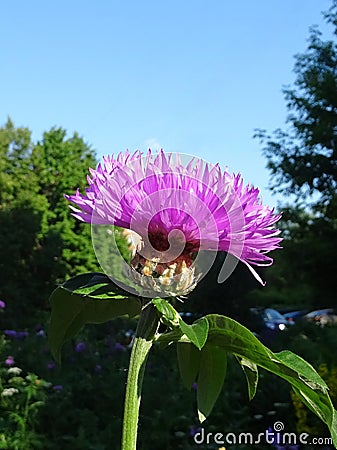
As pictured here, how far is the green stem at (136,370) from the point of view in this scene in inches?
28.1

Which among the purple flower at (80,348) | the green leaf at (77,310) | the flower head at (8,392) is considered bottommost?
the green leaf at (77,310)

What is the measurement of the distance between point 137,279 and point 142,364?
10cm

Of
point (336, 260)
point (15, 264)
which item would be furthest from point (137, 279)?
point (336, 260)

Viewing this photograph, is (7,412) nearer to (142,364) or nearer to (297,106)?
(142,364)

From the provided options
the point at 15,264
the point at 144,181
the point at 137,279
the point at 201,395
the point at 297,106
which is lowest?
the point at 201,395

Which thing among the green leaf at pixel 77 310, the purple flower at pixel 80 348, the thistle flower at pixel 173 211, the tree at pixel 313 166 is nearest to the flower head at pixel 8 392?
the purple flower at pixel 80 348

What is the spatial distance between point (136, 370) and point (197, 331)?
0.11 meters

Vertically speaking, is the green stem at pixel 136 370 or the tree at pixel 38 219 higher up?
the tree at pixel 38 219

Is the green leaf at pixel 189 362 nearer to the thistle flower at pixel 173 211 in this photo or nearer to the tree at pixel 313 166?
the thistle flower at pixel 173 211

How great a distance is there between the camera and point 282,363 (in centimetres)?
67

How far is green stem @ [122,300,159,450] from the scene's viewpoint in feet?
→ 2.34

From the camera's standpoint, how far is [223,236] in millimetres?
774

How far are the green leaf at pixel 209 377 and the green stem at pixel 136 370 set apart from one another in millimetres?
90

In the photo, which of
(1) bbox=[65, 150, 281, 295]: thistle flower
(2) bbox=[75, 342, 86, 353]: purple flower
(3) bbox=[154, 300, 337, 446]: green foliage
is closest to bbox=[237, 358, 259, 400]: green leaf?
(3) bbox=[154, 300, 337, 446]: green foliage
